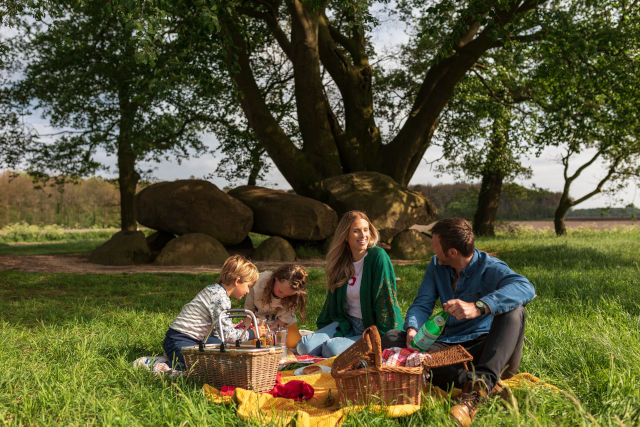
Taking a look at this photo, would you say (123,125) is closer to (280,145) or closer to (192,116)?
(192,116)

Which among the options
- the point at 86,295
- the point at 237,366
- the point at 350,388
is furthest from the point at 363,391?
the point at 86,295

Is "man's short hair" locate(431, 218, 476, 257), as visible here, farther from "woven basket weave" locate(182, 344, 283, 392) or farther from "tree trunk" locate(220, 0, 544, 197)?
"tree trunk" locate(220, 0, 544, 197)

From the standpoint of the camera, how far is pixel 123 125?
1451 centimetres

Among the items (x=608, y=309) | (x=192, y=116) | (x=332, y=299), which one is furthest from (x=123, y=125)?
(x=608, y=309)

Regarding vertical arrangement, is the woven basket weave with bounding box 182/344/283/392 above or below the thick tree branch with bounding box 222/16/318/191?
below

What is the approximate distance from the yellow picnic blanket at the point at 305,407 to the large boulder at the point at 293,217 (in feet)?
30.7

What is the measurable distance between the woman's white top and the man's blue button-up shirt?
0.91m

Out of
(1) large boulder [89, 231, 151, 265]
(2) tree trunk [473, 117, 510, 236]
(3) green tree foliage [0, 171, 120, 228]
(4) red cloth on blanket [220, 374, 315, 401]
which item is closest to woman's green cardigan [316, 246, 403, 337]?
(4) red cloth on blanket [220, 374, 315, 401]

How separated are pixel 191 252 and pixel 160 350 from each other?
312 inches

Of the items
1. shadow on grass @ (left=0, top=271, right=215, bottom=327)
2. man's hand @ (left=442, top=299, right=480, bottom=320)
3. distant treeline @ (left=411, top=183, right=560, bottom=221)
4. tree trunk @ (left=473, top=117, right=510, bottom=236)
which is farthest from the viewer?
distant treeline @ (left=411, top=183, right=560, bottom=221)

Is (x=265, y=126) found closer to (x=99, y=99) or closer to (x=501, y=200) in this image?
(x=99, y=99)

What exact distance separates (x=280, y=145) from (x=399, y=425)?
1107 cm

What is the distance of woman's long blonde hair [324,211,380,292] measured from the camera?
4.45 meters

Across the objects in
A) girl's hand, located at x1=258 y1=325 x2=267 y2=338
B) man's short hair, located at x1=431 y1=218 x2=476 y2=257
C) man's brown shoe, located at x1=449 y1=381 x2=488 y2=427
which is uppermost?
man's short hair, located at x1=431 y1=218 x2=476 y2=257
